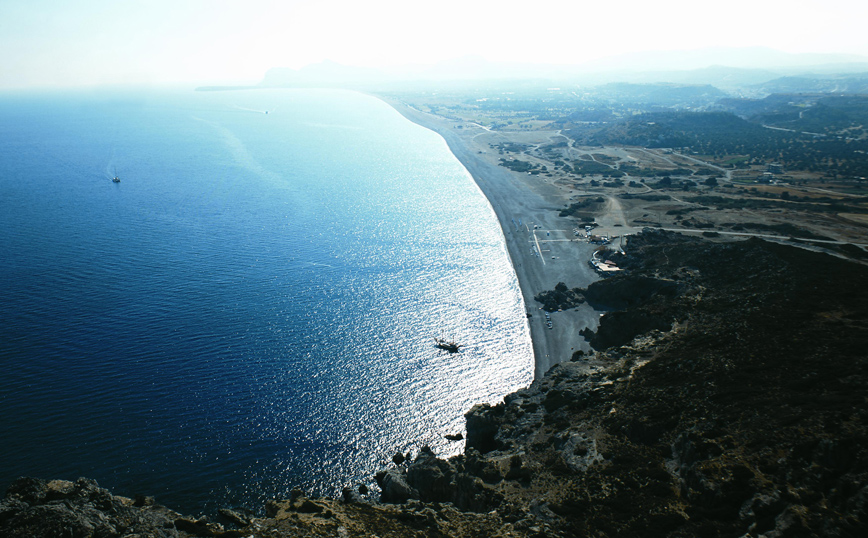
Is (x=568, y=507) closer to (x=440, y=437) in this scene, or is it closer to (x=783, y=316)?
(x=440, y=437)

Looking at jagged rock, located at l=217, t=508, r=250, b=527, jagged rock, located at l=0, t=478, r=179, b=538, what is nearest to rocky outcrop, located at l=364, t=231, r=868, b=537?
jagged rock, located at l=217, t=508, r=250, b=527

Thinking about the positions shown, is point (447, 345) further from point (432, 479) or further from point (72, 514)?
point (72, 514)

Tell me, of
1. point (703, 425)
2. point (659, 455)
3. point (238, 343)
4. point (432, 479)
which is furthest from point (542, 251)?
point (432, 479)

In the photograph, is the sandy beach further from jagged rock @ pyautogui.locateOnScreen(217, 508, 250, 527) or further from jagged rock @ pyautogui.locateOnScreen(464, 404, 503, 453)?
jagged rock @ pyautogui.locateOnScreen(217, 508, 250, 527)

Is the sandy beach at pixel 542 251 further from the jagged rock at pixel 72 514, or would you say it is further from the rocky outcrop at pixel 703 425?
the jagged rock at pixel 72 514

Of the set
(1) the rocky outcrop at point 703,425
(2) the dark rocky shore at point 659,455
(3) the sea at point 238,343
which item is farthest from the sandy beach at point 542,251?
(2) the dark rocky shore at point 659,455
